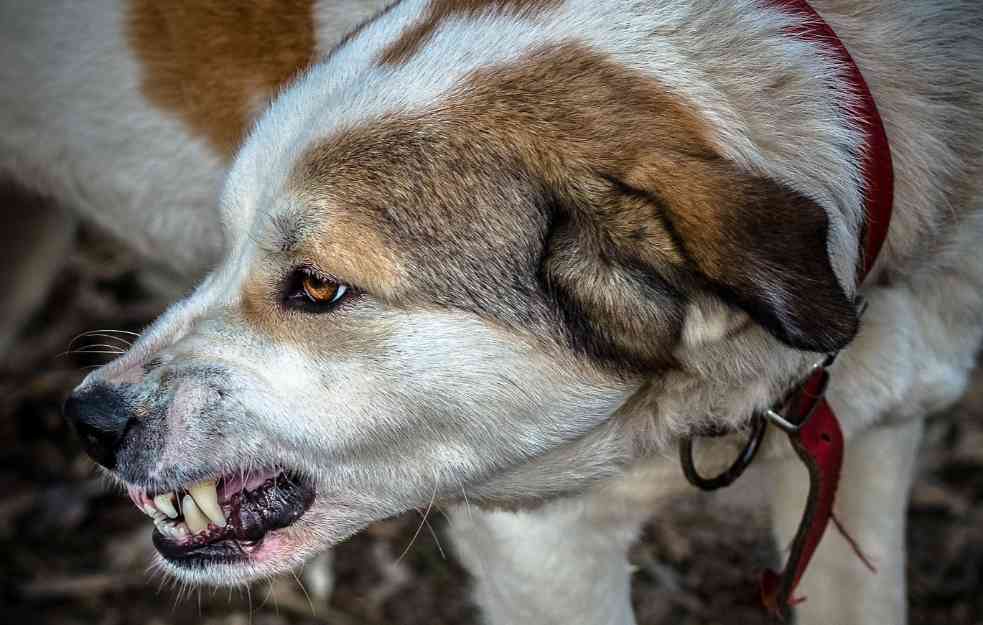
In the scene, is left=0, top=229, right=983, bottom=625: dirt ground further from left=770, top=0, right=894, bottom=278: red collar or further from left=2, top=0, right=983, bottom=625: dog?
left=770, top=0, right=894, bottom=278: red collar

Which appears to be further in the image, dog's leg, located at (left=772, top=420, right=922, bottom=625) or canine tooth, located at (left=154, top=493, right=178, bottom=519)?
Result: dog's leg, located at (left=772, top=420, right=922, bottom=625)

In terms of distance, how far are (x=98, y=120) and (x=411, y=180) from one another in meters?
1.61

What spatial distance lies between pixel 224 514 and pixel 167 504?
0.10 m

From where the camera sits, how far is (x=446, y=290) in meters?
2.01

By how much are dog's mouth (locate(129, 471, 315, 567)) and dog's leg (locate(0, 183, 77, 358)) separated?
1.81 metres

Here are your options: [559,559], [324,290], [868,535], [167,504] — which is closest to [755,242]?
[324,290]

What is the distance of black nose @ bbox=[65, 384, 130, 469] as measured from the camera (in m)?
2.08

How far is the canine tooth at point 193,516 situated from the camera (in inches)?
88.4

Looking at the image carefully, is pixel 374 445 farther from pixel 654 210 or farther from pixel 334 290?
pixel 654 210

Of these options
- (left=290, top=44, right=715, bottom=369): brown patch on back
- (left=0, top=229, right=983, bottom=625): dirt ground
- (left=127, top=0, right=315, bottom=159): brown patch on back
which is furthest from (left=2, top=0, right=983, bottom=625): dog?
(left=0, top=229, right=983, bottom=625): dirt ground

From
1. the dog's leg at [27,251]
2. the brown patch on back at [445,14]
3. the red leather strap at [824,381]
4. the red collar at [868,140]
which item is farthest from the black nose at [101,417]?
the dog's leg at [27,251]

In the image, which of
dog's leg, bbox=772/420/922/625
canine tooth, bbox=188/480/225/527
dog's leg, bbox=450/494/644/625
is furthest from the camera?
dog's leg, bbox=772/420/922/625

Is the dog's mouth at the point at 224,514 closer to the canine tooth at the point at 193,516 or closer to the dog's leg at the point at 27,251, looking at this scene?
the canine tooth at the point at 193,516

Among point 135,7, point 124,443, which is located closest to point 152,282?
point 135,7
